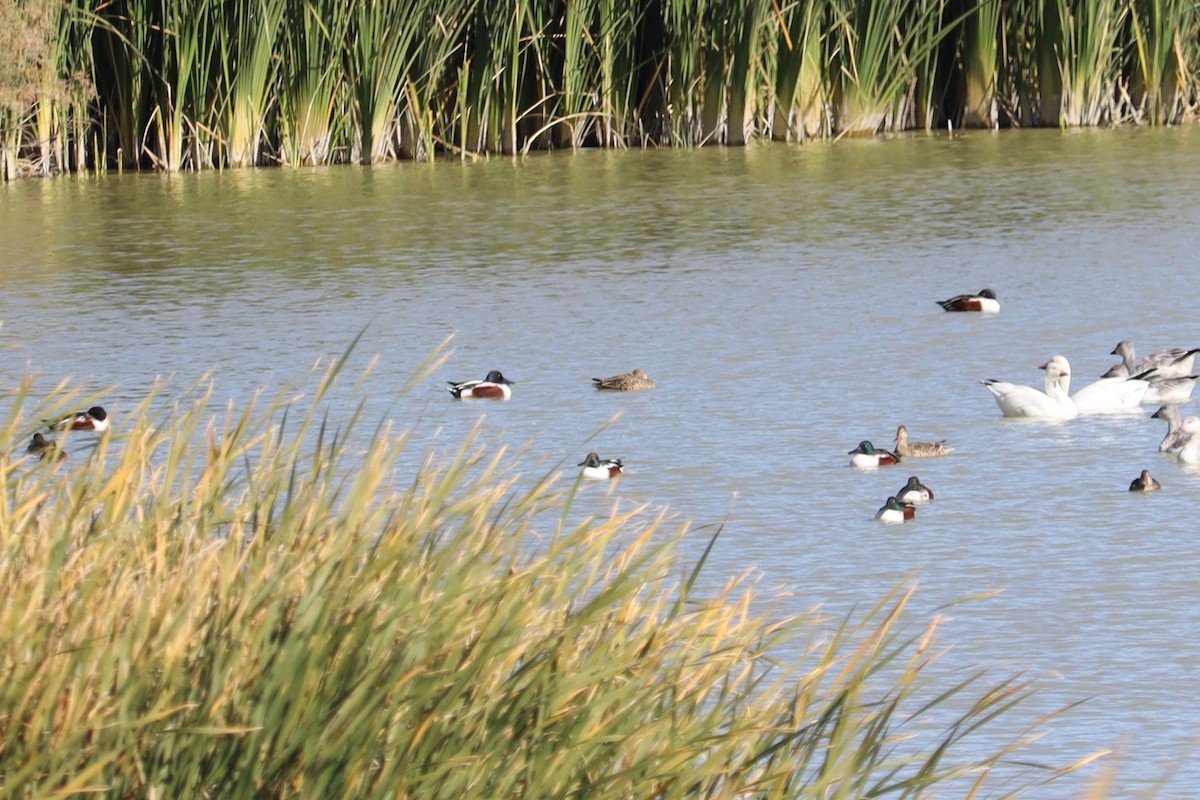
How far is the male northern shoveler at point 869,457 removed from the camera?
7617 mm

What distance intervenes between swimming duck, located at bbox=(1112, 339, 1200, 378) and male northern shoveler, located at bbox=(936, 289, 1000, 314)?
147cm

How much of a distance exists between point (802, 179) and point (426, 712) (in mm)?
14112

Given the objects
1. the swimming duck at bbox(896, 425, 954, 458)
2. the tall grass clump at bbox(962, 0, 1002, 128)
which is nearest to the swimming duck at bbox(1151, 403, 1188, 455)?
the swimming duck at bbox(896, 425, 954, 458)

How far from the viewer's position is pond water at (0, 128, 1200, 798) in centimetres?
612

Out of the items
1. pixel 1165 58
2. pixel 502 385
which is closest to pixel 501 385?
pixel 502 385

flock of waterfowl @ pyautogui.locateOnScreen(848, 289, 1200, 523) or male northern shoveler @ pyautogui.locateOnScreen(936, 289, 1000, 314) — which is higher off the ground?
male northern shoveler @ pyautogui.locateOnScreen(936, 289, 1000, 314)

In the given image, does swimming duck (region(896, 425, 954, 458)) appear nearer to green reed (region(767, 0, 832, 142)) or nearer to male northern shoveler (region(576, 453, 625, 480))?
male northern shoveler (region(576, 453, 625, 480))

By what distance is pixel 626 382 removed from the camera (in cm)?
920

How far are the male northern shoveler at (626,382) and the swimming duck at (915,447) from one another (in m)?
1.46

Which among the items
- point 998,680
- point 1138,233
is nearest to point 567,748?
point 998,680

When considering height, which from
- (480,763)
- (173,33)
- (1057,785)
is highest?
(173,33)

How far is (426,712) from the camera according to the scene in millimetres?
2900

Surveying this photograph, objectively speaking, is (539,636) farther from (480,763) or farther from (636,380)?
(636,380)

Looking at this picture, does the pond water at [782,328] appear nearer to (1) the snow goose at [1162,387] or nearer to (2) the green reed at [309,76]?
(1) the snow goose at [1162,387]
